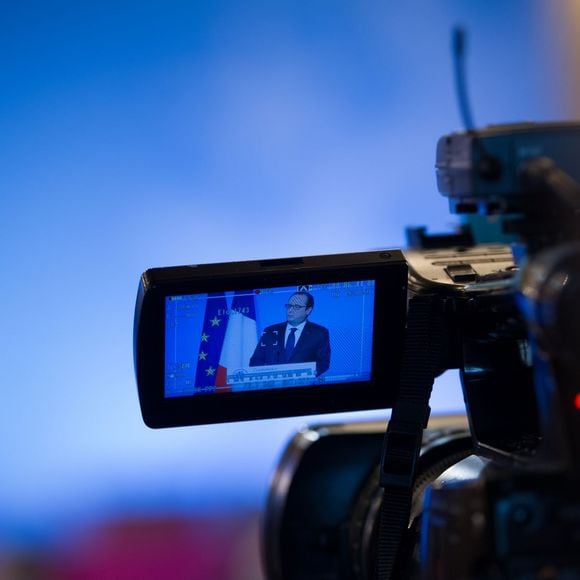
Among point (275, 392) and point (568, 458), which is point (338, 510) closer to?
point (275, 392)

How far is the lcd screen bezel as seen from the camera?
1.38 meters

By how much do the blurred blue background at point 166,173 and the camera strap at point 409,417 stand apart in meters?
1.37

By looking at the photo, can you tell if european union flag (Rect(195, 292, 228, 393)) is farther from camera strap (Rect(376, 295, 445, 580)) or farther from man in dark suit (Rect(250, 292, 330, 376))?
camera strap (Rect(376, 295, 445, 580))

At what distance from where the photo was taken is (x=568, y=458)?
1.15 meters

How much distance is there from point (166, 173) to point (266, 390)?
1405 millimetres

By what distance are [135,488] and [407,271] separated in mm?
1574

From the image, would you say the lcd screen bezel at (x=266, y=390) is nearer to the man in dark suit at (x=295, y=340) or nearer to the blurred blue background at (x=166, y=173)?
the man in dark suit at (x=295, y=340)

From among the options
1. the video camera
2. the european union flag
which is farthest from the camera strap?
the european union flag

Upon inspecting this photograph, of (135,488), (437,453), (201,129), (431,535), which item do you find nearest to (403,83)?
(201,129)

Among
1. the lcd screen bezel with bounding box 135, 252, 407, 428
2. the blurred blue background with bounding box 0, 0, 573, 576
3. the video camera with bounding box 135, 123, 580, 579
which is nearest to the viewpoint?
the video camera with bounding box 135, 123, 580, 579

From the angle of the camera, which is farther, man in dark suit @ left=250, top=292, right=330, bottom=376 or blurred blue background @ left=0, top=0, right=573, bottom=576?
blurred blue background @ left=0, top=0, right=573, bottom=576

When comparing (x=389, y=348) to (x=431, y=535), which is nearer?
(x=431, y=535)

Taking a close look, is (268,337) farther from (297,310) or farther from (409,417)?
(409,417)

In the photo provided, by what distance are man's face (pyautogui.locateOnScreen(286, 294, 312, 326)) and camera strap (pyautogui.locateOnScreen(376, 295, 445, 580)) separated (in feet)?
0.48
